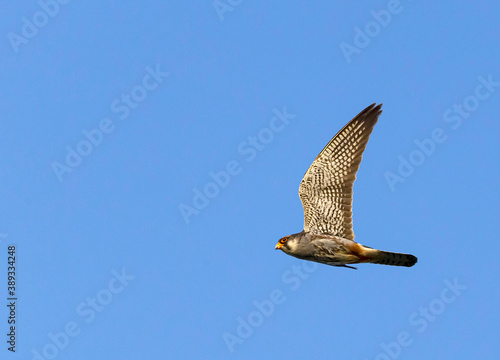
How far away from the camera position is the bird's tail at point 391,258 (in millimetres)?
17062

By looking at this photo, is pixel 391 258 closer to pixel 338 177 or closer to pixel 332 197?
pixel 332 197

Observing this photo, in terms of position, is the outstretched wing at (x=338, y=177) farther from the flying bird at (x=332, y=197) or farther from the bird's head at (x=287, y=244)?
the bird's head at (x=287, y=244)

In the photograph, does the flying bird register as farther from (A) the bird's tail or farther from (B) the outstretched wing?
(A) the bird's tail

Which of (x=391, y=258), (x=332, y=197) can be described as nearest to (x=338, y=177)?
(x=332, y=197)

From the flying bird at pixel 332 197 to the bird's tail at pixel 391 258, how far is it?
472mm

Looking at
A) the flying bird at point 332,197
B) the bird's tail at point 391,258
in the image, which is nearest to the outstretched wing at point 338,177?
the flying bird at point 332,197

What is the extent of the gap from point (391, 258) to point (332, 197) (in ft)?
6.90

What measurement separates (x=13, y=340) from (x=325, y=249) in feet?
32.7

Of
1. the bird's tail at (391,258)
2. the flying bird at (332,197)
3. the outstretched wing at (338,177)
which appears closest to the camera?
the bird's tail at (391,258)

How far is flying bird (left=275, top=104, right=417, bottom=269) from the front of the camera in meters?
17.8

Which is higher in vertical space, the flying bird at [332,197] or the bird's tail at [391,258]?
the flying bird at [332,197]

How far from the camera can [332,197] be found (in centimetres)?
1809

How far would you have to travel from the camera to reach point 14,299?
854 inches

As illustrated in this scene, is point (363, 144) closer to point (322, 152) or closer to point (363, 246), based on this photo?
point (322, 152)
